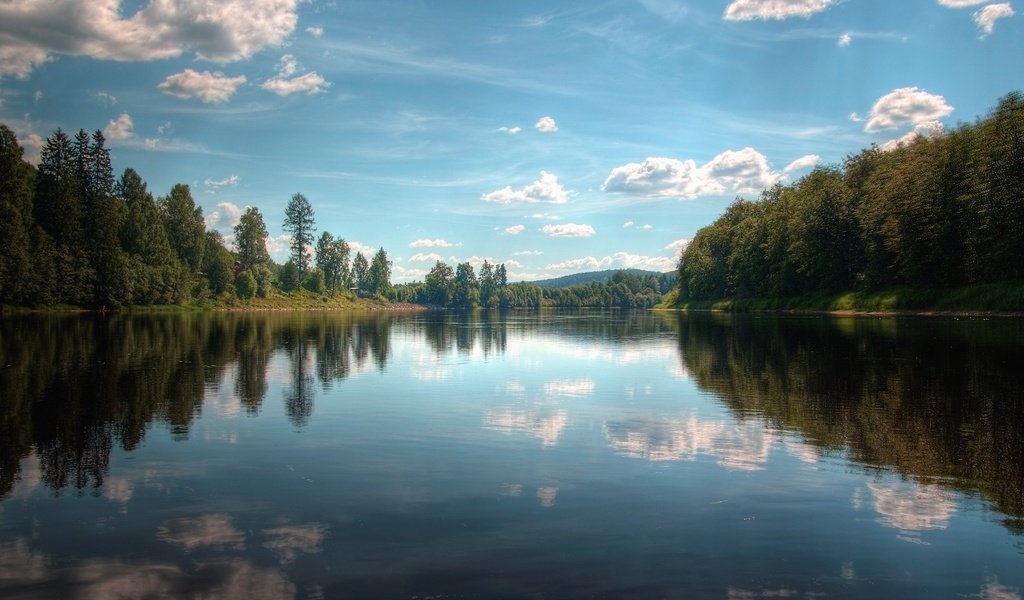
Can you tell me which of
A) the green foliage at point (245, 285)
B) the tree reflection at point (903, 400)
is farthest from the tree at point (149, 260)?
the tree reflection at point (903, 400)

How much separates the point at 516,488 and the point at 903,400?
41.4 feet

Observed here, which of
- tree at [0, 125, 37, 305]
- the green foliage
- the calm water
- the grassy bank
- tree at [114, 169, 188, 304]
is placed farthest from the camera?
the green foliage

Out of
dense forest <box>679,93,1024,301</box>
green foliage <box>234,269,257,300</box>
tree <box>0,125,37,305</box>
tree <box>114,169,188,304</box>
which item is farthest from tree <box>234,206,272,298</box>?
dense forest <box>679,93,1024,301</box>

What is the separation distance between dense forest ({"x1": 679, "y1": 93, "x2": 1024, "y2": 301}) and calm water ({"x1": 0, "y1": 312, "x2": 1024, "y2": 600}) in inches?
2063

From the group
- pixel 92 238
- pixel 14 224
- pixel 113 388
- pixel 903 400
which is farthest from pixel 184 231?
pixel 903 400

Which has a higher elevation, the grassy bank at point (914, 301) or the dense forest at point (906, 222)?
the dense forest at point (906, 222)

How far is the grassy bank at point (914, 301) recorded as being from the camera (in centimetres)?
6034

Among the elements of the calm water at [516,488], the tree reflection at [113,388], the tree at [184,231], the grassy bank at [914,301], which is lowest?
the calm water at [516,488]

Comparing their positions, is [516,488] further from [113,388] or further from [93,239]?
[93,239]

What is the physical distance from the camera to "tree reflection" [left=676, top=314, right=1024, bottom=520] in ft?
36.2

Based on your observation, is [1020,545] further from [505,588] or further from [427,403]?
[427,403]

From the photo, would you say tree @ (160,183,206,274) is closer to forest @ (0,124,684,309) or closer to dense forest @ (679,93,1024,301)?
forest @ (0,124,684,309)

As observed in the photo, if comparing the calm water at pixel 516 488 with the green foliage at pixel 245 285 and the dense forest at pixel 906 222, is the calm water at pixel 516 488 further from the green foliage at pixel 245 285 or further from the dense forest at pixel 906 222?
the green foliage at pixel 245 285

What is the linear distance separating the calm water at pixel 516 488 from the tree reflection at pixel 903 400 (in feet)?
0.35
